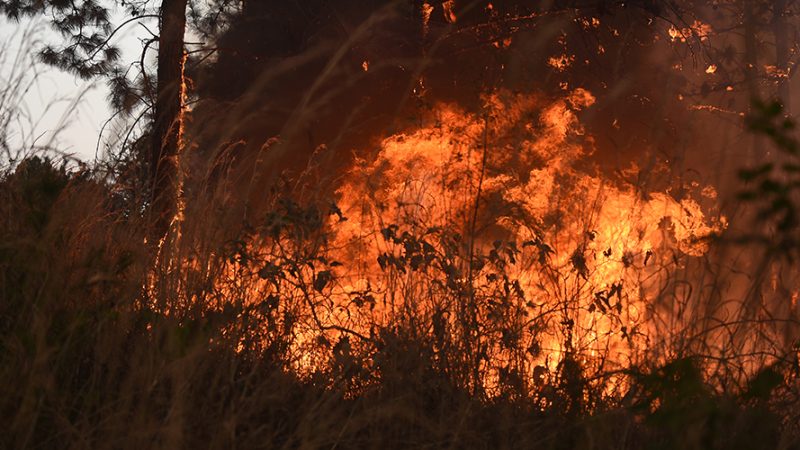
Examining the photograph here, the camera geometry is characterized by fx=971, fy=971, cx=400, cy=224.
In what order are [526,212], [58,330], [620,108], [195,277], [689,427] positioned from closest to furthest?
[689,427] < [58,330] < [195,277] < [526,212] < [620,108]

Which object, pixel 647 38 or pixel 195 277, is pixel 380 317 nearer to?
pixel 195 277

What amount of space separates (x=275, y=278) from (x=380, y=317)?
483 millimetres

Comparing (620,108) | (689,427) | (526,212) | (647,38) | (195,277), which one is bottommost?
(689,427)

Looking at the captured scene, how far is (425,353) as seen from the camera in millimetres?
3535

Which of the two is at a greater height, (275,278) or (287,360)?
(275,278)

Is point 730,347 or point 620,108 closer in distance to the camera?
point 730,347

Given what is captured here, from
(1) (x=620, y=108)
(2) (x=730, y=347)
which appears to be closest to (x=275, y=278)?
(2) (x=730, y=347)

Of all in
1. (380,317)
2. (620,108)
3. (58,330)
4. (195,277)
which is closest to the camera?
(58,330)

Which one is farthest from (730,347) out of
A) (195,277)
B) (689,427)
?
(195,277)

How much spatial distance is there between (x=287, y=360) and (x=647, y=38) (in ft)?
30.5

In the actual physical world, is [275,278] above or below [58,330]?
above

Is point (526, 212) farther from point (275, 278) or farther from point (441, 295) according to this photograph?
point (275, 278)

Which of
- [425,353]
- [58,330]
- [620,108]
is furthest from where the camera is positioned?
[620,108]

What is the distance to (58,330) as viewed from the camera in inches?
124
